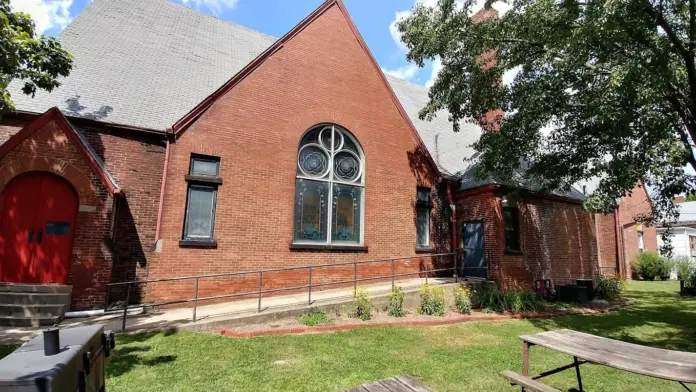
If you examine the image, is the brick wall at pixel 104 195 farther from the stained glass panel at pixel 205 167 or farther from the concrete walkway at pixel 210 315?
the concrete walkway at pixel 210 315

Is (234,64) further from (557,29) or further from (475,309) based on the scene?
(475,309)

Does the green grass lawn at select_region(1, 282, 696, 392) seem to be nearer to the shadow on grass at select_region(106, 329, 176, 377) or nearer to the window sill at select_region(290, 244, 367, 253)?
the shadow on grass at select_region(106, 329, 176, 377)

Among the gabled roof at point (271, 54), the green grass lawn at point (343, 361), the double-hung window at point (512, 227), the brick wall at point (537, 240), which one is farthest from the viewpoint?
the double-hung window at point (512, 227)

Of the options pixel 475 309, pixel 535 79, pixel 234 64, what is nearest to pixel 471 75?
pixel 535 79

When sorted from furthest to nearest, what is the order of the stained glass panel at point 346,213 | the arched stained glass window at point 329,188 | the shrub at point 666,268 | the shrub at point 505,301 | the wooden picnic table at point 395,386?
the shrub at point 666,268
the stained glass panel at point 346,213
the arched stained glass window at point 329,188
the shrub at point 505,301
the wooden picnic table at point 395,386

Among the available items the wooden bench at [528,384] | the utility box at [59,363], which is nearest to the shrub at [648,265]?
the wooden bench at [528,384]

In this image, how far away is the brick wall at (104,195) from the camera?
841 cm

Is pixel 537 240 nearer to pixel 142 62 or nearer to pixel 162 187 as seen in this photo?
pixel 162 187

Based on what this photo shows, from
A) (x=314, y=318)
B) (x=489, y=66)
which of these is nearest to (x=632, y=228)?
(x=489, y=66)

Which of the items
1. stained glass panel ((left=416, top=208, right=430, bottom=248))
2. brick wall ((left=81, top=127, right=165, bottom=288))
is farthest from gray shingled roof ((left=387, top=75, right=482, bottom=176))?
brick wall ((left=81, top=127, right=165, bottom=288))

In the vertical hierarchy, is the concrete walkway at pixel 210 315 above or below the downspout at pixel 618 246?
below

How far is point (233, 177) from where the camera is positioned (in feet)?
33.6

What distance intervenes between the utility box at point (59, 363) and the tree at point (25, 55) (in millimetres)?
6118

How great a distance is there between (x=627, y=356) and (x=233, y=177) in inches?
358
